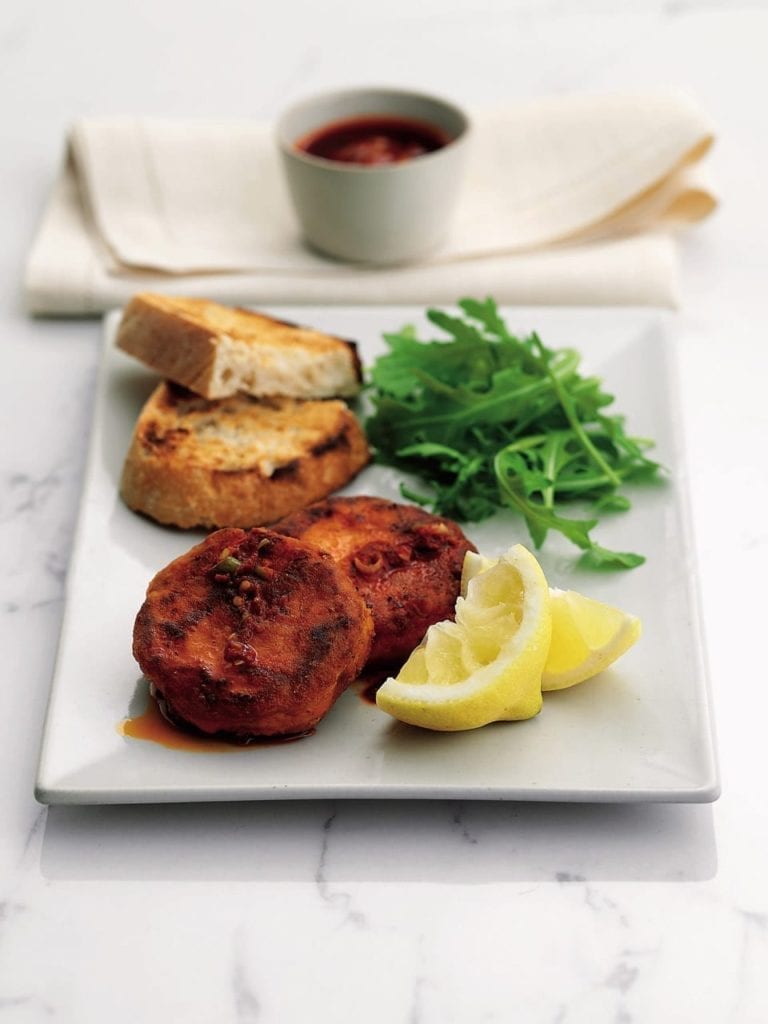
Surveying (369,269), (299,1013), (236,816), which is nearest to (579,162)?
(369,269)

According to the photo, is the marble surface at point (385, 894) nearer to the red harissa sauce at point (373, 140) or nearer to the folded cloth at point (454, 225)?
the folded cloth at point (454, 225)

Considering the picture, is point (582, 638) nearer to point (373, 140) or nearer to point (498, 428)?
point (498, 428)

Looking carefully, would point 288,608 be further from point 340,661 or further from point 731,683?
point 731,683

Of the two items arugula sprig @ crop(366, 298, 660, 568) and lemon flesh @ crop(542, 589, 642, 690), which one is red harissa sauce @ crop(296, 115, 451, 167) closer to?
arugula sprig @ crop(366, 298, 660, 568)

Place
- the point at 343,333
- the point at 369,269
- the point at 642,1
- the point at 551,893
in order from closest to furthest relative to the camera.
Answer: the point at 551,893 → the point at 343,333 → the point at 369,269 → the point at 642,1

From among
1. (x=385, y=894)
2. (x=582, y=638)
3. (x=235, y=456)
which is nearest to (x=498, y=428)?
(x=235, y=456)

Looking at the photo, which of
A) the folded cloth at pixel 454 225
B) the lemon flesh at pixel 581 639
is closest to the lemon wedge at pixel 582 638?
the lemon flesh at pixel 581 639
